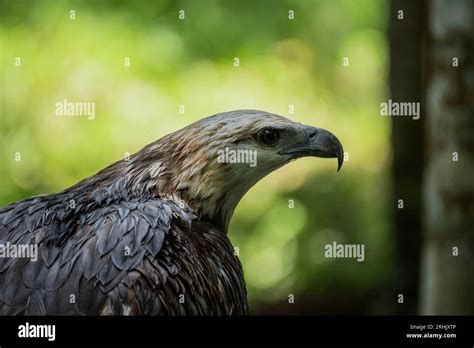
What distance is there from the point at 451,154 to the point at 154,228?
7.14ft

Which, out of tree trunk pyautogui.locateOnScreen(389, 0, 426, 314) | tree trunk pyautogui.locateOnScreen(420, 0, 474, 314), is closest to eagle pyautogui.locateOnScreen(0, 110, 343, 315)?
tree trunk pyautogui.locateOnScreen(420, 0, 474, 314)

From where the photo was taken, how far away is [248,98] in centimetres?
444

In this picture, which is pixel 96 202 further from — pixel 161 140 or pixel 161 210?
pixel 161 140

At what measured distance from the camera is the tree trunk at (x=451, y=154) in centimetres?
428

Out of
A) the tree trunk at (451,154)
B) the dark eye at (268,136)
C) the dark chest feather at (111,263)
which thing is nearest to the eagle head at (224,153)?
the dark eye at (268,136)

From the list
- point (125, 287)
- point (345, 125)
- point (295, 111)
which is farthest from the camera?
point (345, 125)

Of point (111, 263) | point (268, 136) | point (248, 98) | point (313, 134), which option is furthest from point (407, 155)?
point (111, 263)

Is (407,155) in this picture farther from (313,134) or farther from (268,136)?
(268,136)

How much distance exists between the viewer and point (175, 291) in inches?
113

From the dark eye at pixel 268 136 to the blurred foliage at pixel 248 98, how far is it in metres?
0.93

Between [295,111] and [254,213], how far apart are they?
0.84m

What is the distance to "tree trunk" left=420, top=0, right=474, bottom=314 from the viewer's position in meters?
4.28

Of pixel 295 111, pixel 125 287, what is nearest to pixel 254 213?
pixel 295 111

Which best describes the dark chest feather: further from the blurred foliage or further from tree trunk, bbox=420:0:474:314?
tree trunk, bbox=420:0:474:314
